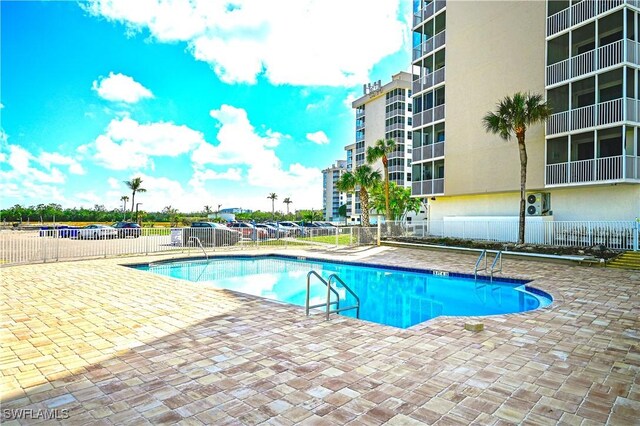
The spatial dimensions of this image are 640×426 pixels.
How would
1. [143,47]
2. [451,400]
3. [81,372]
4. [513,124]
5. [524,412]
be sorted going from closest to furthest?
[524,412], [451,400], [81,372], [513,124], [143,47]

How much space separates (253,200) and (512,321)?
303 ft


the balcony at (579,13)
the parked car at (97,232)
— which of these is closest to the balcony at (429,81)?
the balcony at (579,13)

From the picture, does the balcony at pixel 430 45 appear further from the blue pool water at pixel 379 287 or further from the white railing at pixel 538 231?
the blue pool water at pixel 379 287

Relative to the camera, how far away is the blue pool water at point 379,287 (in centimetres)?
855

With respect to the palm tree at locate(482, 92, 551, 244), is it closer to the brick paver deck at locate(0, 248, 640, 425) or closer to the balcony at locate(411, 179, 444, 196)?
the balcony at locate(411, 179, 444, 196)

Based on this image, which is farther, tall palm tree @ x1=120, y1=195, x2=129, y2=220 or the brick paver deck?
tall palm tree @ x1=120, y1=195, x2=129, y2=220

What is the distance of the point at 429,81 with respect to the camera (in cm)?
2591

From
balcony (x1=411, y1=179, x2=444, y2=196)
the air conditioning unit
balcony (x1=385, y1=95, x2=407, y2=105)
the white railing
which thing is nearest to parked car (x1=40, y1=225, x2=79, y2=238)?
the white railing

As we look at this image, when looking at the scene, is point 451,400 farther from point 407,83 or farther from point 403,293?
point 407,83

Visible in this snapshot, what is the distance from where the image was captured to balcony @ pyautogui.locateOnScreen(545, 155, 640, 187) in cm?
1542

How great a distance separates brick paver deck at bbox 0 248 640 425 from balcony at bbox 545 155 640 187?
1137 centimetres

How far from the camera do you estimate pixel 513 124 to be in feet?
56.2

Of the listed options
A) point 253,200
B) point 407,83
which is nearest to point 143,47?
point 407,83

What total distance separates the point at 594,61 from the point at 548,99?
2424mm
